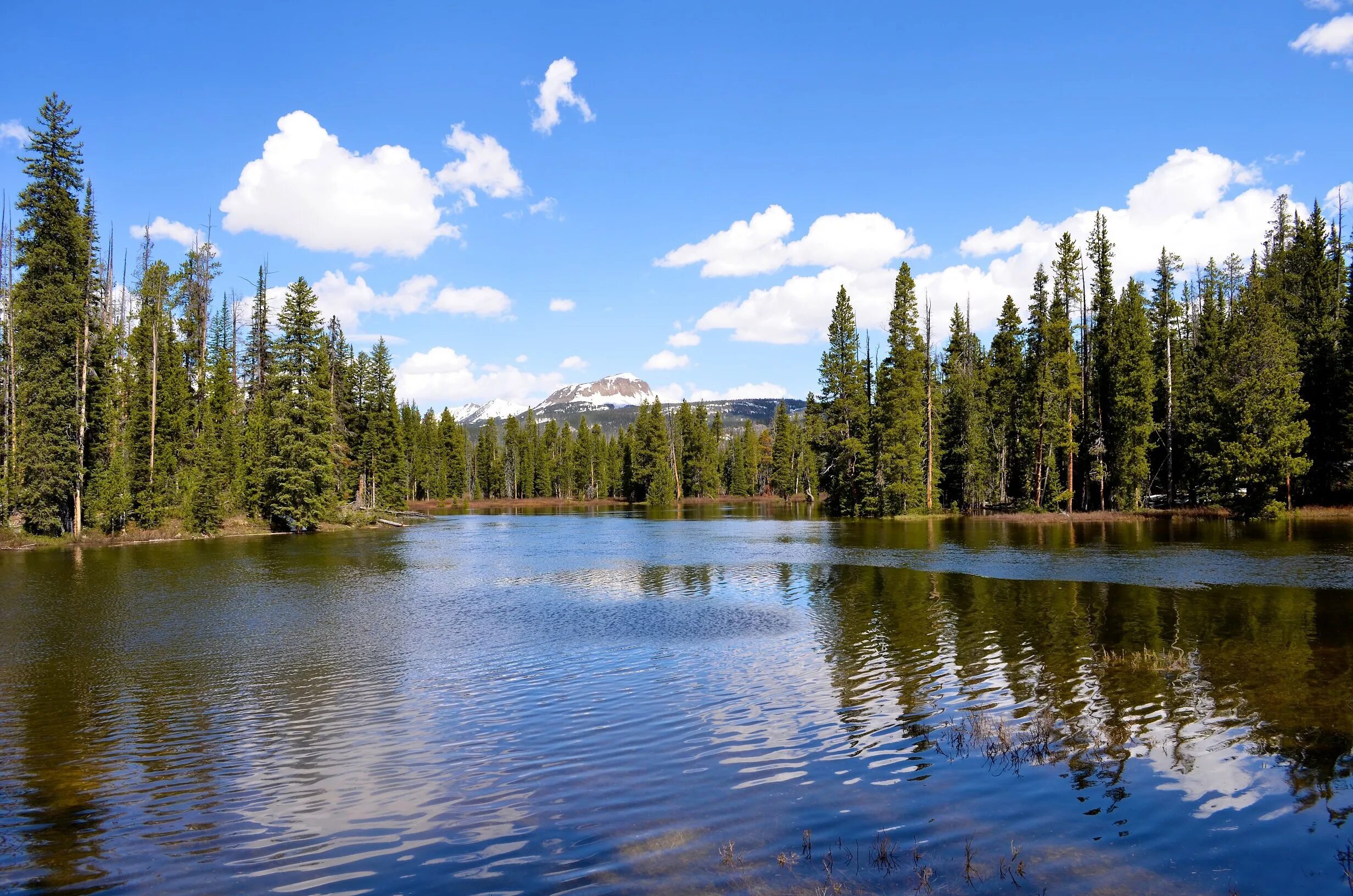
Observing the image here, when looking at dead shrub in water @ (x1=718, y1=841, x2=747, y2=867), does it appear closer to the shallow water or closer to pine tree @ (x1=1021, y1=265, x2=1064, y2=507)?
the shallow water

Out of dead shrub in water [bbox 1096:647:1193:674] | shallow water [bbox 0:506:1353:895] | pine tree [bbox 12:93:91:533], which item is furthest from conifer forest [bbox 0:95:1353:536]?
dead shrub in water [bbox 1096:647:1193:674]

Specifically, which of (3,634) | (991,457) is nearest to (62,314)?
(3,634)

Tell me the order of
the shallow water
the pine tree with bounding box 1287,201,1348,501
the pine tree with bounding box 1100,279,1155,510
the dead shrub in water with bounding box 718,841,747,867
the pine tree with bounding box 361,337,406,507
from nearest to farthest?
1. the dead shrub in water with bounding box 718,841,747,867
2. the shallow water
3. the pine tree with bounding box 1287,201,1348,501
4. the pine tree with bounding box 1100,279,1155,510
5. the pine tree with bounding box 361,337,406,507

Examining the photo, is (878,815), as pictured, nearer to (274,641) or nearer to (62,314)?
(274,641)

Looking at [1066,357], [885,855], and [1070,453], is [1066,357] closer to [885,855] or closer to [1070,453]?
[1070,453]

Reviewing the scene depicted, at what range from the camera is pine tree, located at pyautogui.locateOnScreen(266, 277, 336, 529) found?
60062 millimetres

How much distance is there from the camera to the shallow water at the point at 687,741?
23.9 ft

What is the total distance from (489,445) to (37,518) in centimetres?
10658

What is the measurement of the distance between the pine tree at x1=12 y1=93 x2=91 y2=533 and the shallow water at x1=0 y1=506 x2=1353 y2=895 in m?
24.6

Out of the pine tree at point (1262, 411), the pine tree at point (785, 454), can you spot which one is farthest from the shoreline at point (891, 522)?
the pine tree at point (785, 454)

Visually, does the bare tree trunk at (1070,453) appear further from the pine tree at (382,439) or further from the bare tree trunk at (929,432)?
the pine tree at (382,439)

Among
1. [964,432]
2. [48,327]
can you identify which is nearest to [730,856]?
[48,327]

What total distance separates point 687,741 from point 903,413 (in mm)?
62461

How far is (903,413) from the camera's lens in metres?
69.5
